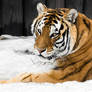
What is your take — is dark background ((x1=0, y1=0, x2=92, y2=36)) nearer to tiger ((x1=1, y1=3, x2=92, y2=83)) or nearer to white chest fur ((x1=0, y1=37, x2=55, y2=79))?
white chest fur ((x1=0, y1=37, x2=55, y2=79))

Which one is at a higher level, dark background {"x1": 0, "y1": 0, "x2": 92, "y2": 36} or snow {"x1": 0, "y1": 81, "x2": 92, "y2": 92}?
dark background {"x1": 0, "y1": 0, "x2": 92, "y2": 36}

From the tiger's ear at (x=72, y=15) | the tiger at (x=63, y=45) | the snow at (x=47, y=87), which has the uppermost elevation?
the tiger's ear at (x=72, y=15)

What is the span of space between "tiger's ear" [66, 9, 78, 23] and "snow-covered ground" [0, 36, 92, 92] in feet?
0.69

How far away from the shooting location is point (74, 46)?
3.83 feet

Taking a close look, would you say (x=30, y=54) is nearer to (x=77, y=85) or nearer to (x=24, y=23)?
(x=77, y=85)

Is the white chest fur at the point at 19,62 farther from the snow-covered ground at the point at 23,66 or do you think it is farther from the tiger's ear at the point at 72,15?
the tiger's ear at the point at 72,15

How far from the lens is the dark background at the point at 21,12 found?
1880mm

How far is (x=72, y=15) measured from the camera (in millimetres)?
1164

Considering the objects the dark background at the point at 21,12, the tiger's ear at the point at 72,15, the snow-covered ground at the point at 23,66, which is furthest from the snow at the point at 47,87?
the dark background at the point at 21,12

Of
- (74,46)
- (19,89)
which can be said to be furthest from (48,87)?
(74,46)

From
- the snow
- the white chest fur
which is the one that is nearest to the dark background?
the white chest fur

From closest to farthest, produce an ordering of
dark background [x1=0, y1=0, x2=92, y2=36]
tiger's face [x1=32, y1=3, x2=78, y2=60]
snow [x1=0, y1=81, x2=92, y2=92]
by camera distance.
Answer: snow [x1=0, y1=81, x2=92, y2=92] < tiger's face [x1=32, y1=3, x2=78, y2=60] < dark background [x1=0, y1=0, x2=92, y2=36]

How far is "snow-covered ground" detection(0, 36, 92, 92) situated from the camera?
1.04m

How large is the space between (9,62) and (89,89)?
0.46 m
